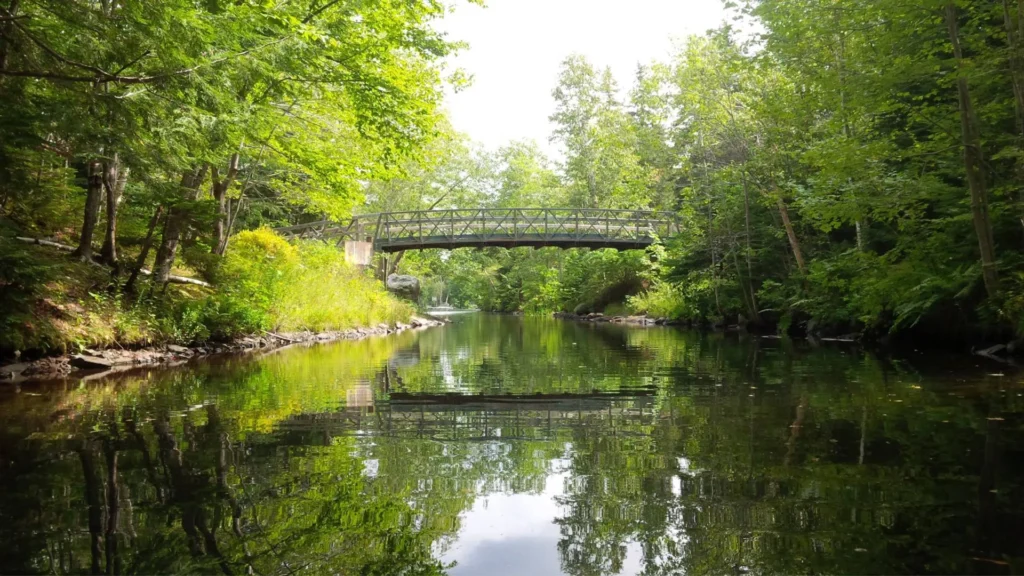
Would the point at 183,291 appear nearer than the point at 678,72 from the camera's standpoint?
Yes

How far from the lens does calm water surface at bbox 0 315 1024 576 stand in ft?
7.76

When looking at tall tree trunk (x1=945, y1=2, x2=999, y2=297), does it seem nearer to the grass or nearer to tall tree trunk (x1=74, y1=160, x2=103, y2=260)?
the grass

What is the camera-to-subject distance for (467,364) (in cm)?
1010

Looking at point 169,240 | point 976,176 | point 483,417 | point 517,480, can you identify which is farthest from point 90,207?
point 976,176

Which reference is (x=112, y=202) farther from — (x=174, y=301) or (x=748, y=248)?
(x=748, y=248)

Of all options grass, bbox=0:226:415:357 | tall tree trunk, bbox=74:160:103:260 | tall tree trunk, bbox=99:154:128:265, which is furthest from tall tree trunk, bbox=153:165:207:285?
tall tree trunk, bbox=74:160:103:260

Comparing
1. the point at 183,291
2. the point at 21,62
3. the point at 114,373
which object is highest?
the point at 21,62

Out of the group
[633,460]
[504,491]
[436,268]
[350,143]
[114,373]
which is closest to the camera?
[504,491]

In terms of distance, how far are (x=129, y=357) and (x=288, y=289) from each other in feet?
19.5

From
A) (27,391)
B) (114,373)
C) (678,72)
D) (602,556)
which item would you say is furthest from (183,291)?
(678,72)

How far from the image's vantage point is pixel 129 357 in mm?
9539

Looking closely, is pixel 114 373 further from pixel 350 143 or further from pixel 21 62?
pixel 350 143

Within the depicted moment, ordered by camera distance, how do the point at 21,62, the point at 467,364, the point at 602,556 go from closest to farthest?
1. the point at 602,556
2. the point at 21,62
3. the point at 467,364

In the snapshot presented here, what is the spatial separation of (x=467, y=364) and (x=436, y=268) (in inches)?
1659
